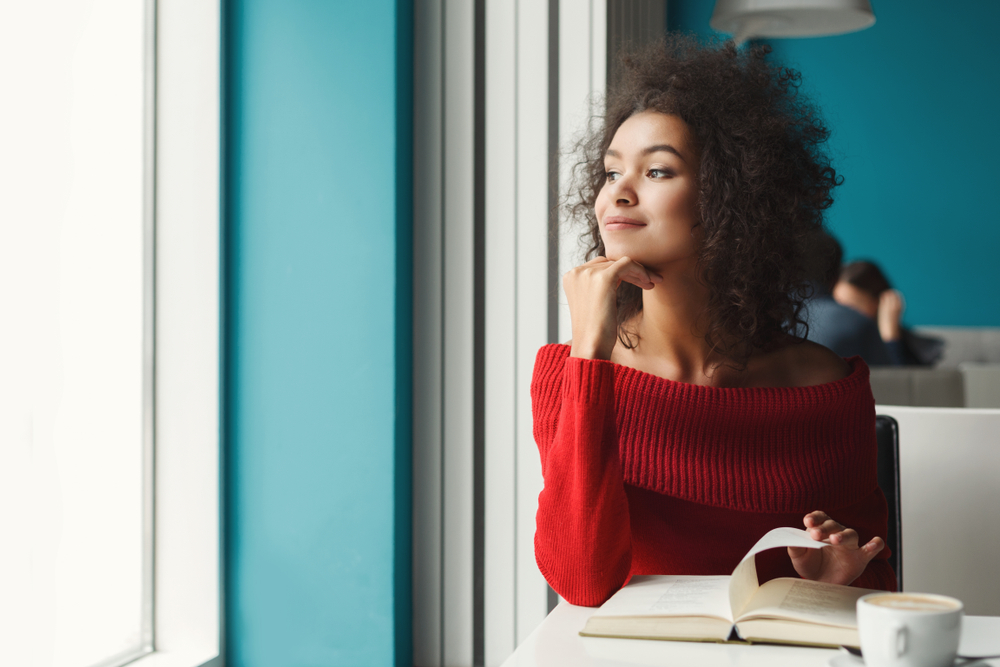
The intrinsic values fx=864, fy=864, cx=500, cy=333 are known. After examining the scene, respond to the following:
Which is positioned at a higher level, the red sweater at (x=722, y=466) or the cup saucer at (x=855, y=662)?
the red sweater at (x=722, y=466)

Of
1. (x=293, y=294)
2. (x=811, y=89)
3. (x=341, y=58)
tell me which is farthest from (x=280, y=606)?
(x=811, y=89)

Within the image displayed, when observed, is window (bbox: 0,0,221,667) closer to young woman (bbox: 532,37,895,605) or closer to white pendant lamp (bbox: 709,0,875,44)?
young woman (bbox: 532,37,895,605)

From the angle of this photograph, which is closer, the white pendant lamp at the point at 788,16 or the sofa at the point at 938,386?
the white pendant lamp at the point at 788,16

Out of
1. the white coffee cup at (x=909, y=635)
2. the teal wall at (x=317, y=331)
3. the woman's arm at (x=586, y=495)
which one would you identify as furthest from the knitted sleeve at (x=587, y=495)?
the teal wall at (x=317, y=331)

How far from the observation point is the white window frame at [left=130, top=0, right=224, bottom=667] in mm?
1906

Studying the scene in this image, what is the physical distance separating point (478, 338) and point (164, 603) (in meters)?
0.91

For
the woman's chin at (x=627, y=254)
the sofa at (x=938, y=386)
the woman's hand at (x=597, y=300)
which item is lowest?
the sofa at (x=938, y=386)

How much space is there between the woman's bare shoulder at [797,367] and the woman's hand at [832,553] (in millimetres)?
306

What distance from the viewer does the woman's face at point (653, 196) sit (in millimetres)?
1214

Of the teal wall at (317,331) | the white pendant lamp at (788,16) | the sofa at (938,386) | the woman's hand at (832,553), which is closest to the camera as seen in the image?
the woman's hand at (832,553)

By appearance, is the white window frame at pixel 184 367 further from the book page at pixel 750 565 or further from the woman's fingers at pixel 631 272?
the book page at pixel 750 565

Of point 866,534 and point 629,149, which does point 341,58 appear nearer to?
point 629,149

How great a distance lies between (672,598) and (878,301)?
13.0 ft

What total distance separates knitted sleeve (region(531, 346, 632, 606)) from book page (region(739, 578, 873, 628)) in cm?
24
